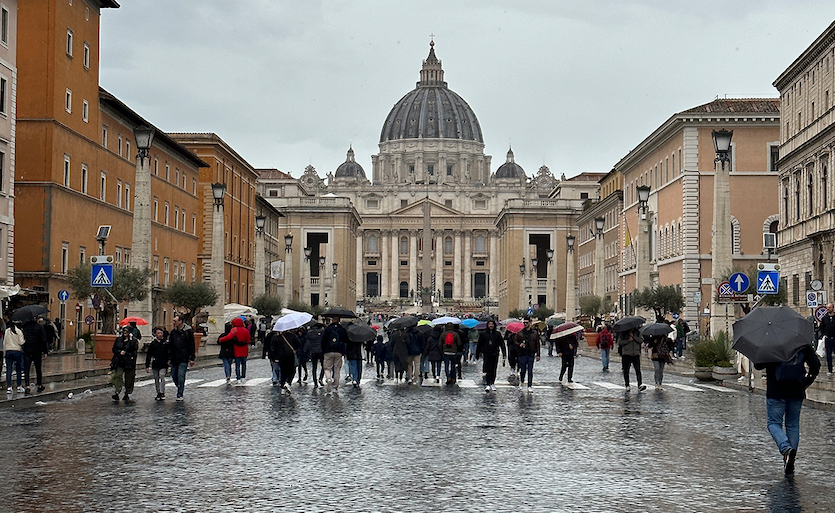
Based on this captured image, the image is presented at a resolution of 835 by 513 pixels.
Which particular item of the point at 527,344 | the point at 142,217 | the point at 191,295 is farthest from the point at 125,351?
the point at 191,295

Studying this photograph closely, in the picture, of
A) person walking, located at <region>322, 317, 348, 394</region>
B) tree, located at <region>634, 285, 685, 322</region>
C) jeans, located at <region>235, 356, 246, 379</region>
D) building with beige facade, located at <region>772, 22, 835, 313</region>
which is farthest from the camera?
tree, located at <region>634, 285, 685, 322</region>

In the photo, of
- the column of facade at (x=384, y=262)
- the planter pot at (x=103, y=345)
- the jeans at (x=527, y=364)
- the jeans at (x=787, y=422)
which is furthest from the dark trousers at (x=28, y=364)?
the column of facade at (x=384, y=262)

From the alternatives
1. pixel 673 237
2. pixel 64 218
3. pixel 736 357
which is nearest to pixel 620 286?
pixel 673 237

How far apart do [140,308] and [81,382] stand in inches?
465

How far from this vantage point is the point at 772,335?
38.0 ft

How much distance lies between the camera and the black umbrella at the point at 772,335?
11.4 meters

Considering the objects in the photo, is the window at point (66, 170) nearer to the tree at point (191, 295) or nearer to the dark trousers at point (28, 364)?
the tree at point (191, 295)

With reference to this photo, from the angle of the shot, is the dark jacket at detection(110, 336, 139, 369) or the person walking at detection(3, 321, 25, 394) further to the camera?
the person walking at detection(3, 321, 25, 394)

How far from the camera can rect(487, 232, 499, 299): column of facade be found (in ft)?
618

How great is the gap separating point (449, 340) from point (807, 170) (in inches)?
972

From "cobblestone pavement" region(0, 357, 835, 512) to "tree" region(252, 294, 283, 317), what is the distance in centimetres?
4714

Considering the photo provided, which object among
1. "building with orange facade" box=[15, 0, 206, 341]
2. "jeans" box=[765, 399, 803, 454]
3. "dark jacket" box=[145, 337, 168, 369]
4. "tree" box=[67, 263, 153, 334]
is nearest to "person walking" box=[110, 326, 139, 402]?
"dark jacket" box=[145, 337, 168, 369]

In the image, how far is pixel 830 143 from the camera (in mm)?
42781

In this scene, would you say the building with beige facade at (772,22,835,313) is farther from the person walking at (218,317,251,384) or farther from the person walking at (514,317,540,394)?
the person walking at (218,317,251,384)
